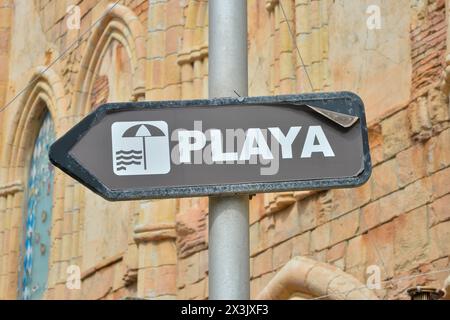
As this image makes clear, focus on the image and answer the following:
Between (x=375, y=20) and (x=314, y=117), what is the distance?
24.4ft

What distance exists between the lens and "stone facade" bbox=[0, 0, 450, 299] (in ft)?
31.4

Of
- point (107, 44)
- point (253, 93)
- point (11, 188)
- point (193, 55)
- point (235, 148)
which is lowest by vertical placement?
point (235, 148)

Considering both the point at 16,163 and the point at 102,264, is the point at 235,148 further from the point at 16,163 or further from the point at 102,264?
the point at 16,163

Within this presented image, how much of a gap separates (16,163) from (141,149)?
14.9 meters

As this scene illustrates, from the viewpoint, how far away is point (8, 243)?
17672mm

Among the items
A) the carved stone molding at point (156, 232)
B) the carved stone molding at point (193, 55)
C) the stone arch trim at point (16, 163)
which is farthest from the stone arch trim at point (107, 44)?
the carved stone molding at point (156, 232)

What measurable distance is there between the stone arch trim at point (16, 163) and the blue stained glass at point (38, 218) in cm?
12

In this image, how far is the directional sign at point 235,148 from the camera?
3250mm

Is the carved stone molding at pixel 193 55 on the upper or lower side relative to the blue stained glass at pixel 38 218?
upper

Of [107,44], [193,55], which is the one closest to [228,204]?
[193,55]

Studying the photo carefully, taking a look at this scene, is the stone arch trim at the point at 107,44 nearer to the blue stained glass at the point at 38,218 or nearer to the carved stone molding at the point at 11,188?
the blue stained glass at the point at 38,218

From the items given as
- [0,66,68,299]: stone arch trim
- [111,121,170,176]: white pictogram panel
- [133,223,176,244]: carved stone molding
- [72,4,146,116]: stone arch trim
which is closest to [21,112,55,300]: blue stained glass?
[0,66,68,299]: stone arch trim

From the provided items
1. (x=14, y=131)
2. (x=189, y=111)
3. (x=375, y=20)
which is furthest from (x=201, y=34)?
(x=189, y=111)

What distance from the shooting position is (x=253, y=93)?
12555 mm
